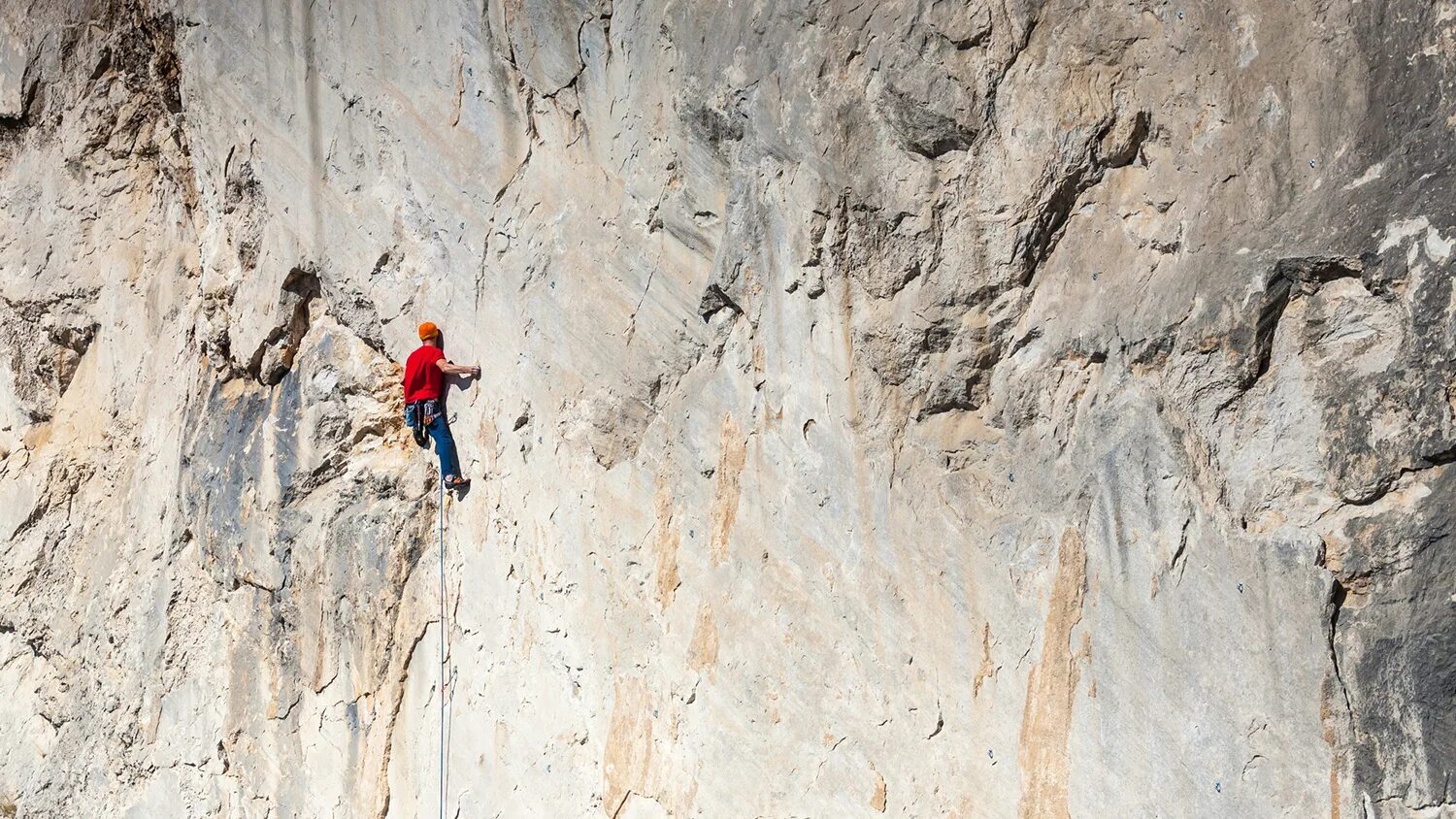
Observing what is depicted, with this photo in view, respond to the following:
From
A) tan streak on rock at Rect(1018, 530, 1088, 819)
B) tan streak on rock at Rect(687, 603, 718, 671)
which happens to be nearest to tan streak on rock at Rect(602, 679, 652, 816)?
tan streak on rock at Rect(687, 603, 718, 671)

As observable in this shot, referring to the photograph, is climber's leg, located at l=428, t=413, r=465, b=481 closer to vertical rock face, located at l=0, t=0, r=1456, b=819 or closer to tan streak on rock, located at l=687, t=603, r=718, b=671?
vertical rock face, located at l=0, t=0, r=1456, b=819

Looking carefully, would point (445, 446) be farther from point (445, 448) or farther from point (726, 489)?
point (726, 489)

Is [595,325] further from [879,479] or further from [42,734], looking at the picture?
[42,734]

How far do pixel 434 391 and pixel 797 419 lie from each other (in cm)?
188

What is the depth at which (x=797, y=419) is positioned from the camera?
4.26 m

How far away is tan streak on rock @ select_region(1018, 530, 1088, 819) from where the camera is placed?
11.9ft

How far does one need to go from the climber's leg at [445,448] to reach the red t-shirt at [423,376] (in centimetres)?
12

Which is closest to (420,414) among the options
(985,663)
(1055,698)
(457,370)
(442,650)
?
(457,370)

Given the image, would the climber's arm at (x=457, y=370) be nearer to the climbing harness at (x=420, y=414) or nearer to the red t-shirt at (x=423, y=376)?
the red t-shirt at (x=423, y=376)

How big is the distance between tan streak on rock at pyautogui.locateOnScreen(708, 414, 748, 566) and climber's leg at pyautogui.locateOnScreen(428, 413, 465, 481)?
1457 millimetres

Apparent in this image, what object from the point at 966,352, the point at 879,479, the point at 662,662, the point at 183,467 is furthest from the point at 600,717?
the point at 183,467

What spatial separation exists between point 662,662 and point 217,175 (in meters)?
3.83

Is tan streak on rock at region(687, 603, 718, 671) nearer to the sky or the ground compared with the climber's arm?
nearer to the ground

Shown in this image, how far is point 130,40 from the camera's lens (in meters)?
7.06
